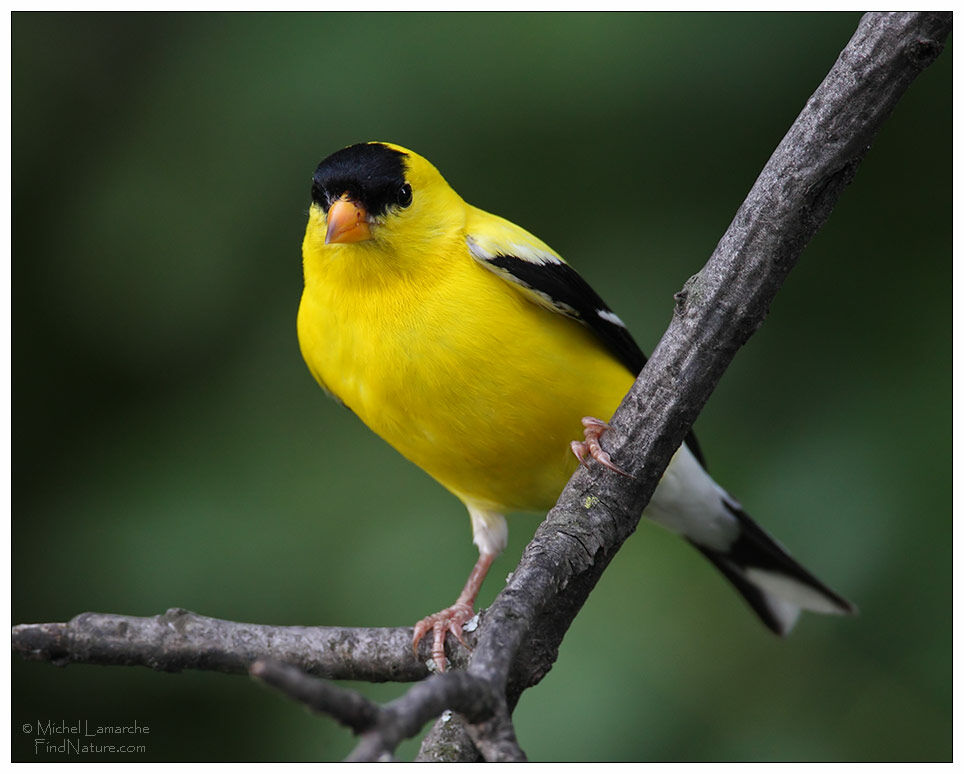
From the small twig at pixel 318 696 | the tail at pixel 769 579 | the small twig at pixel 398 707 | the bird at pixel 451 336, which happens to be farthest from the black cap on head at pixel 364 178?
the small twig at pixel 318 696

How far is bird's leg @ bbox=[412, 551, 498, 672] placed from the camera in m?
2.50

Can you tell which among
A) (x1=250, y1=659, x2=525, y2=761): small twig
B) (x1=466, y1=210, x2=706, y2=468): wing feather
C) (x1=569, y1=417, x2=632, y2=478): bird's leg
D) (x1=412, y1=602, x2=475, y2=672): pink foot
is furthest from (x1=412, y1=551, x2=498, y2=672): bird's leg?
(x1=250, y1=659, x2=525, y2=761): small twig

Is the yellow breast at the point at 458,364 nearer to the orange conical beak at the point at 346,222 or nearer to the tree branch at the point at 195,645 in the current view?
the orange conical beak at the point at 346,222

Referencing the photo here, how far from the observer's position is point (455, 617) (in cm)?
266

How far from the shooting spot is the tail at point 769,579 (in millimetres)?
2998

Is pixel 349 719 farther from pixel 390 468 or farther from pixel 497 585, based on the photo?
pixel 390 468

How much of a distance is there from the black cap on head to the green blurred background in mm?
415

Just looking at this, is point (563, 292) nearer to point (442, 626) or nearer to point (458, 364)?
point (458, 364)

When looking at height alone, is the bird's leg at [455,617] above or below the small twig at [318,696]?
below

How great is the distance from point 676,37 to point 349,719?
2414 millimetres

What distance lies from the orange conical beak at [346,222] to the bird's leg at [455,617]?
3.50ft

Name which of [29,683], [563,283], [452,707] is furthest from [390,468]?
[452,707]

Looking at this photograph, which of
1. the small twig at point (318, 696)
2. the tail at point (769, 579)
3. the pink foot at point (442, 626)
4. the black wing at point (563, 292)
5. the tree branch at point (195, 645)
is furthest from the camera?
the tail at point (769, 579)

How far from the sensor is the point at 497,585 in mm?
2904
